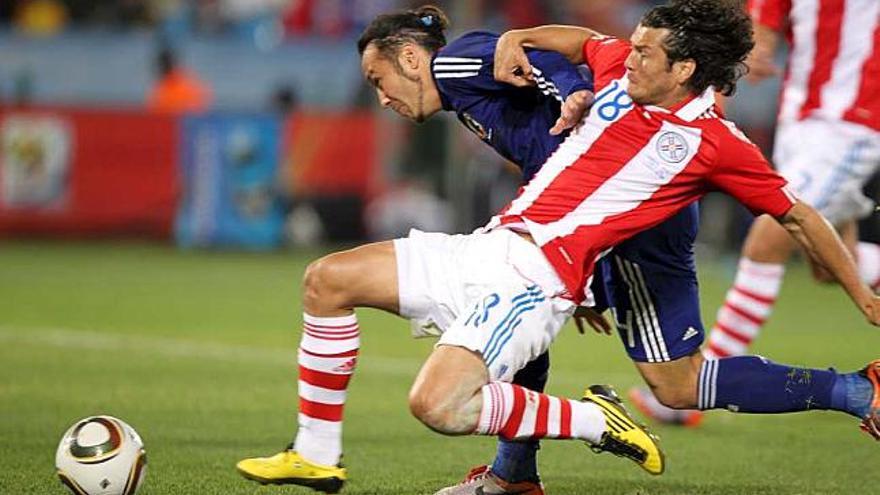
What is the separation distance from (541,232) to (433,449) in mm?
1897

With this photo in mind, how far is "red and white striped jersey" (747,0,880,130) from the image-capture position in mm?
7926

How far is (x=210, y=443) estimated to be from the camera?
695 centimetres

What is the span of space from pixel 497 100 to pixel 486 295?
95 cm

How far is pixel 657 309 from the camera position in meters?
5.77

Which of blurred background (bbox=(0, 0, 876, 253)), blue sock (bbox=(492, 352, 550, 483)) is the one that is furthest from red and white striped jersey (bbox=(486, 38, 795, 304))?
blurred background (bbox=(0, 0, 876, 253))

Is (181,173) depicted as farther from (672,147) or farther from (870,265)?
(672,147)

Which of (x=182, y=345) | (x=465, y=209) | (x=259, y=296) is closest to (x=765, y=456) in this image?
(x=182, y=345)

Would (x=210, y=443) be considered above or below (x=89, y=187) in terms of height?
above

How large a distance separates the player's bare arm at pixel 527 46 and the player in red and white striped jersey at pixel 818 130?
2.14m

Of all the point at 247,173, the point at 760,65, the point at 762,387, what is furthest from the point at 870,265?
the point at 247,173

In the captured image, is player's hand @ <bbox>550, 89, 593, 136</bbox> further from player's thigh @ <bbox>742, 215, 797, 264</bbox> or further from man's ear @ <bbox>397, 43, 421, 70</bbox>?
player's thigh @ <bbox>742, 215, 797, 264</bbox>

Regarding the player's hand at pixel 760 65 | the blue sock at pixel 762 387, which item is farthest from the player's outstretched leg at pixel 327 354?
the player's hand at pixel 760 65

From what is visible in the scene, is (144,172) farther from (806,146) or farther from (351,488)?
(351,488)

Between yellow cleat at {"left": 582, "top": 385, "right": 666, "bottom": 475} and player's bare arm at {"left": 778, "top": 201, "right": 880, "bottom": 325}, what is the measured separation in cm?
79
